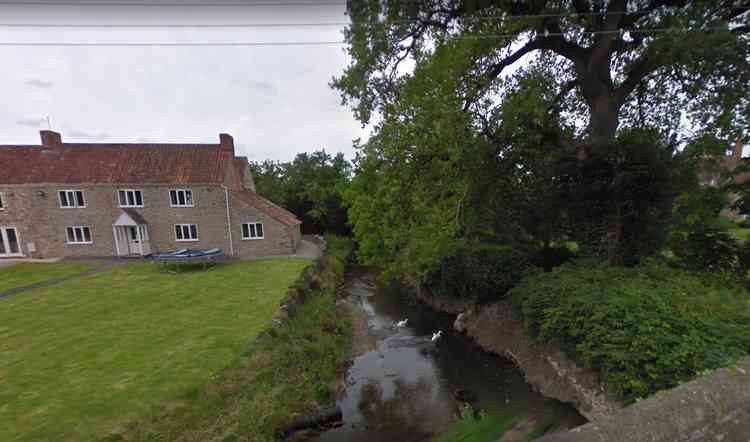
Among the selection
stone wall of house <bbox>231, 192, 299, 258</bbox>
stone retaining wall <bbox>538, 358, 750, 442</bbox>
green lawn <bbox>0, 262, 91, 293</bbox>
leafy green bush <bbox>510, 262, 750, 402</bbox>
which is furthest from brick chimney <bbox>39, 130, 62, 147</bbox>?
stone retaining wall <bbox>538, 358, 750, 442</bbox>

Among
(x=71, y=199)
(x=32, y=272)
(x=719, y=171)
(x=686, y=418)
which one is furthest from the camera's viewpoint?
(x=71, y=199)

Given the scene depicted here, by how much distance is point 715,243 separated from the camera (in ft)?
26.8

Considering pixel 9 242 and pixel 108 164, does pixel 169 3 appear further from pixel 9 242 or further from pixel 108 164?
pixel 9 242

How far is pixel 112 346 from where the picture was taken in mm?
8289

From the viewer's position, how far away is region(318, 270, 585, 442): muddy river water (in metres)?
6.63

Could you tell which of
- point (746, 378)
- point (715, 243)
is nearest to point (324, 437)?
point (746, 378)

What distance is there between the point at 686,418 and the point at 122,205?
28.1 m

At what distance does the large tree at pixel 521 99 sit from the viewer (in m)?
7.17

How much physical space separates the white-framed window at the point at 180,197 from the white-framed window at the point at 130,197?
2133 millimetres

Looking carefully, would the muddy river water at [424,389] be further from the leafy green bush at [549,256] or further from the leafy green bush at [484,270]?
the leafy green bush at [549,256]

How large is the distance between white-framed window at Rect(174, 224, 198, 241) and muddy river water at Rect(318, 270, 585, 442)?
16757 mm

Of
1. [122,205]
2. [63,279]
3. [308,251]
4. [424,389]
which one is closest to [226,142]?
[122,205]

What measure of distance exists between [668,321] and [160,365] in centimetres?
1108

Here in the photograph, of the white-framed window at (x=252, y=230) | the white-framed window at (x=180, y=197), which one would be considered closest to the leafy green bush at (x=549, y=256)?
the white-framed window at (x=252, y=230)
